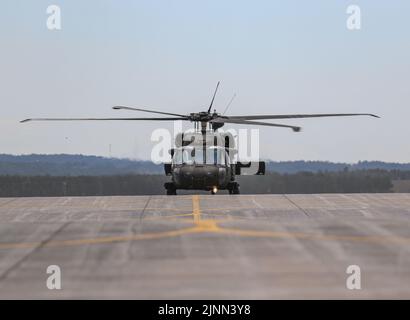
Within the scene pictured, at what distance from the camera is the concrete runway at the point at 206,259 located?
29.0 feet

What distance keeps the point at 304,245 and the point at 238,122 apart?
82.4 ft

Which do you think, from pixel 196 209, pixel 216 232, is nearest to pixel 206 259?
pixel 216 232

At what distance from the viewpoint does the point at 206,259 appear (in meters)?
10.9

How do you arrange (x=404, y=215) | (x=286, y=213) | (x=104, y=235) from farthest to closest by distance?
(x=286, y=213) → (x=404, y=215) → (x=104, y=235)

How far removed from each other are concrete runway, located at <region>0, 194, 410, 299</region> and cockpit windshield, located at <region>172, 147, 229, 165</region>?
19702 mm

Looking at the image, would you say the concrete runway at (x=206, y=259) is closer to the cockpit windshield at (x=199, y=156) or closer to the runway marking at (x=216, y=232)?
the runway marking at (x=216, y=232)

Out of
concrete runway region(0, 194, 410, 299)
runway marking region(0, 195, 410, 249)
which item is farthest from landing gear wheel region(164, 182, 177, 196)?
runway marking region(0, 195, 410, 249)

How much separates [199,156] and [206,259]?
81.6 ft

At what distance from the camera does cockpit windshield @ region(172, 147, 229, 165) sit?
35688mm

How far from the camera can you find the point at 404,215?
19406 mm

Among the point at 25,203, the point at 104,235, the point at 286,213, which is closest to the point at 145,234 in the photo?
the point at 104,235

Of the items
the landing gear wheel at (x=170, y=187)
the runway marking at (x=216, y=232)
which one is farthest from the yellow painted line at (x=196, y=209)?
the landing gear wheel at (x=170, y=187)

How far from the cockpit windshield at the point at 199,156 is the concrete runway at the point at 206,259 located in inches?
776
